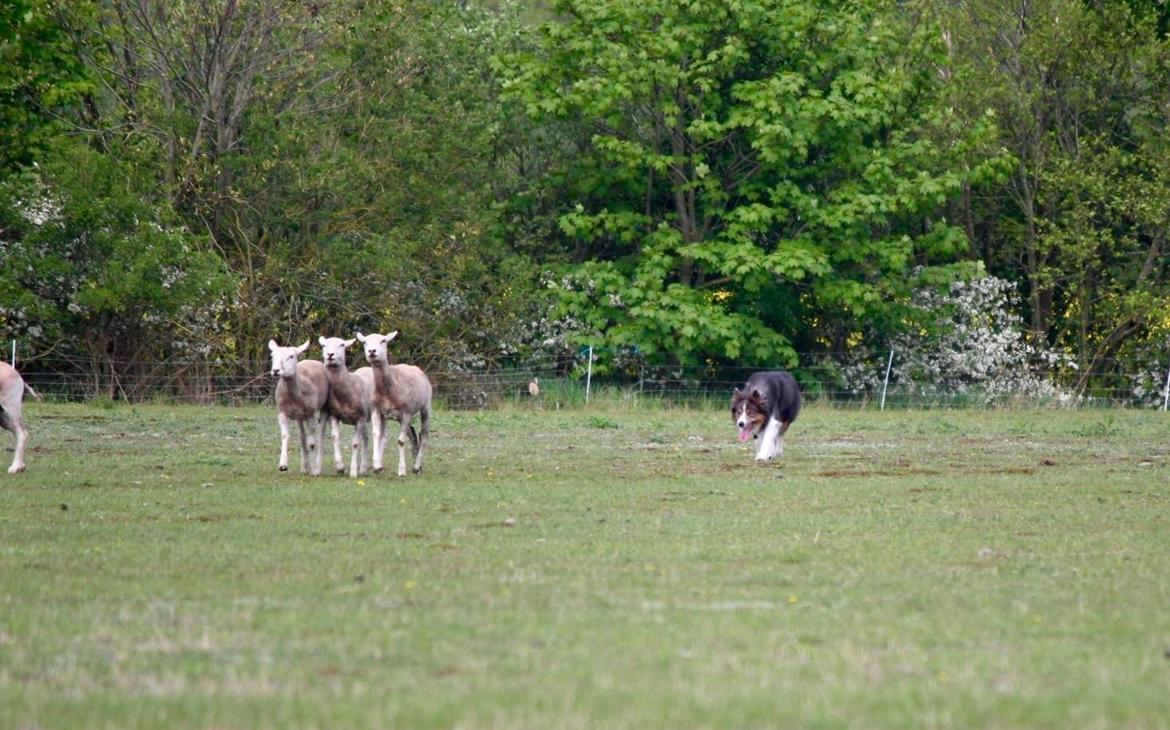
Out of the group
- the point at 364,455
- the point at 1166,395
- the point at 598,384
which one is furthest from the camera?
the point at 1166,395

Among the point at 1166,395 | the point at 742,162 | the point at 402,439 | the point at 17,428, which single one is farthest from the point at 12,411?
the point at 1166,395

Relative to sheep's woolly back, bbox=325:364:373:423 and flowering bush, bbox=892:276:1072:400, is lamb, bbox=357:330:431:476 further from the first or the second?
flowering bush, bbox=892:276:1072:400

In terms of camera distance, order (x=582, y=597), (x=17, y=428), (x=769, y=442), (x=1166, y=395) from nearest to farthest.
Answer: (x=582, y=597), (x=17, y=428), (x=769, y=442), (x=1166, y=395)

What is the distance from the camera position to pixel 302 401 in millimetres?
20531

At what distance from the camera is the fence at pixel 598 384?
40.4m

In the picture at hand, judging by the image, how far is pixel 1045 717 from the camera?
22.5 ft

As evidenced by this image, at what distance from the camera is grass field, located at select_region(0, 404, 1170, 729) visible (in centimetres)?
714

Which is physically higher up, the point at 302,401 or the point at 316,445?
the point at 302,401

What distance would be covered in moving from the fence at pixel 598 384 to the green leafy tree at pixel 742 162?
1063 millimetres

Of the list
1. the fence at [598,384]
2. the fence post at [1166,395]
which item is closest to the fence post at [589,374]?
the fence at [598,384]

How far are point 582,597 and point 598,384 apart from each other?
3619 cm

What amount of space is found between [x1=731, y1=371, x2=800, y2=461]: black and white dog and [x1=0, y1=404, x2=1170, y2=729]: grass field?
190 cm

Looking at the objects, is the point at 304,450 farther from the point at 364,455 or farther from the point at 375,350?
the point at 375,350

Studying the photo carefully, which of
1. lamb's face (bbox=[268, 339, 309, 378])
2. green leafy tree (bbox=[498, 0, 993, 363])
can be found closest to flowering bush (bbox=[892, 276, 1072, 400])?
green leafy tree (bbox=[498, 0, 993, 363])
